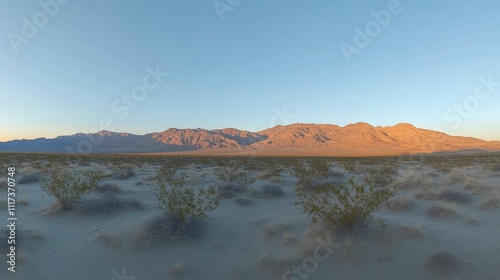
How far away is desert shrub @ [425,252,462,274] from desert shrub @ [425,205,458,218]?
392 cm

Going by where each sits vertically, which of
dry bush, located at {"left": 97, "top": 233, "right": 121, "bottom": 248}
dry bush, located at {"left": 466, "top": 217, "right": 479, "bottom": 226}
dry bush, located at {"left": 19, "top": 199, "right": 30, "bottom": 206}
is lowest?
dry bush, located at {"left": 97, "top": 233, "right": 121, "bottom": 248}

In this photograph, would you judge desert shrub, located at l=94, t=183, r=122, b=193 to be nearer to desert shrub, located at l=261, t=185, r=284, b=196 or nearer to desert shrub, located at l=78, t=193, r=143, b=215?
desert shrub, located at l=78, t=193, r=143, b=215

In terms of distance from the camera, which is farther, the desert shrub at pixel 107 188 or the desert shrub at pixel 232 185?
the desert shrub at pixel 107 188

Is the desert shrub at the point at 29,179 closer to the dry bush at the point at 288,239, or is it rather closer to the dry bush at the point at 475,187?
the dry bush at the point at 288,239

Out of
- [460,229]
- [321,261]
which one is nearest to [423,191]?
[460,229]

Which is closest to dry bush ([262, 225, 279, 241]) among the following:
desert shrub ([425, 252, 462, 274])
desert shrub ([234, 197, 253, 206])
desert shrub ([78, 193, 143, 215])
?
desert shrub ([234, 197, 253, 206])

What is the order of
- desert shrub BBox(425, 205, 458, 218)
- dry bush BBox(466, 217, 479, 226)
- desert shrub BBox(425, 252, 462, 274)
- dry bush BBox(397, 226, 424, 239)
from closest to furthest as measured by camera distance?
desert shrub BBox(425, 252, 462, 274) → dry bush BBox(397, 226, 424, 239) → dry bush BBox(466, 217, 479, 226) → desert shrub BBox(425, 205, 458, 218)

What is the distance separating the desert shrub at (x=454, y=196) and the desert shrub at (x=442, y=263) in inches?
278

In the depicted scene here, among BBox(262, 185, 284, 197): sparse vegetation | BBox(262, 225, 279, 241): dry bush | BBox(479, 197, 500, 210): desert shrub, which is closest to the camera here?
BBox(262, 225, 279, 241): dry bush

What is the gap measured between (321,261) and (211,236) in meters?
3.62

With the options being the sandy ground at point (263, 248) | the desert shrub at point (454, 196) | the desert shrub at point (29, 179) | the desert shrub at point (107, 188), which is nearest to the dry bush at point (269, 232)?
the sandy ground at point (263, 248)

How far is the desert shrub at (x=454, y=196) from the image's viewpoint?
12054 mm

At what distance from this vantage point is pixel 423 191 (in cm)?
1338

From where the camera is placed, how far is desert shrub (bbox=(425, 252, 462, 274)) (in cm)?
615
